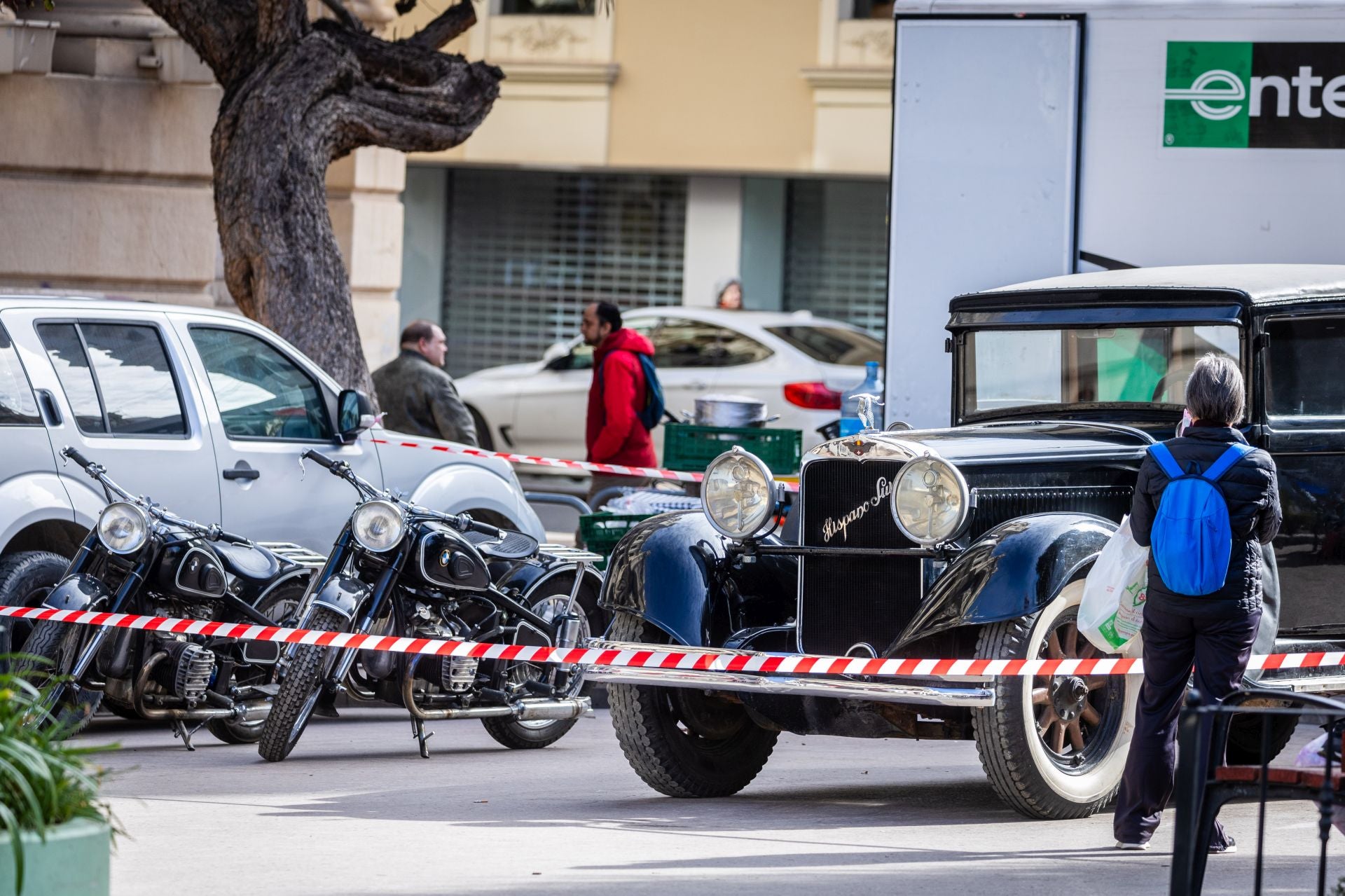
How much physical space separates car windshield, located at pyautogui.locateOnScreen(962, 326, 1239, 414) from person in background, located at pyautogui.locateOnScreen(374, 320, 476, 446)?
4.48 meters

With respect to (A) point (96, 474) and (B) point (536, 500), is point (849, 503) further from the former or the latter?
(B) point (536, 500)

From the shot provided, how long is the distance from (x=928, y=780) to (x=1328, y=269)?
2.65 metres

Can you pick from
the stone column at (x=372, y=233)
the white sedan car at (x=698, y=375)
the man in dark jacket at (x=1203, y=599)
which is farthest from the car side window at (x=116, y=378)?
the white sedan car at (x=698, y=375)

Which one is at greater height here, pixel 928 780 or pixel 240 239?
pixel 240 239

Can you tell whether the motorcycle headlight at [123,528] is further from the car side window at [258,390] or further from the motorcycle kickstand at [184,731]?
the car side window at [258,390]

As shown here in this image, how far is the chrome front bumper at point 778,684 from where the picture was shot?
6.92m

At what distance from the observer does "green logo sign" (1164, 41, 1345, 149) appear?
33.8 ft

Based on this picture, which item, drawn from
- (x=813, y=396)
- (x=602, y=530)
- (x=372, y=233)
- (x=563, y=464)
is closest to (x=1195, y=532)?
(x=602, y=530)

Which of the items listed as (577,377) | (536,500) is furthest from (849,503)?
(577,377)

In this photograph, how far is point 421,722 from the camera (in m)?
8.86

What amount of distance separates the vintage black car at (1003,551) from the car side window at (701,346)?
933cm

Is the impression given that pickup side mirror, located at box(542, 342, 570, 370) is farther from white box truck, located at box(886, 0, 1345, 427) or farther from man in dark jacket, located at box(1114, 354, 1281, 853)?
man in dark jacket, located at box(1114, 354, 1281, 853)

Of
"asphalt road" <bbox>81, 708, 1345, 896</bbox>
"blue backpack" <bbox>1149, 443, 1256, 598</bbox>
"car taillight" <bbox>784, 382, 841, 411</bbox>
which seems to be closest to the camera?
"asphalt road" <bbox>81, 708, 1345, 896</bbox>

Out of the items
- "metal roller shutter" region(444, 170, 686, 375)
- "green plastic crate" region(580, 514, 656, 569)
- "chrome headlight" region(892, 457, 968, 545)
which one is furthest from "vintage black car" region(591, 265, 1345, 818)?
"metal roller shutter" region(444, 170, 686, 375)
